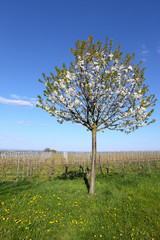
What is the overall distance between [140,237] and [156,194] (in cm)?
398

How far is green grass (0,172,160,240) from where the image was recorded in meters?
4.95

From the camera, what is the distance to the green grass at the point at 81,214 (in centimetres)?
495

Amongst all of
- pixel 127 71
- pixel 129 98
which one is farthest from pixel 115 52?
pixel 129 98

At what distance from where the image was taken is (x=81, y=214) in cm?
621

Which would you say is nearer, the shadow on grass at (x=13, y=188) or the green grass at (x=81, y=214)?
the green grass at (x=81, y=214)

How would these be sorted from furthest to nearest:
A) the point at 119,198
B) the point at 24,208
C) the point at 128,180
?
the point at 128,180 → the point at 119,198 → the point at 24,208

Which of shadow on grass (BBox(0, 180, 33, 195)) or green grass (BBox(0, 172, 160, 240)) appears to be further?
shadow on grass (BBox(0, 180, 33, 195))

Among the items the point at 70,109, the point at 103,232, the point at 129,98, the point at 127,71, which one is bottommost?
the point at 103,232

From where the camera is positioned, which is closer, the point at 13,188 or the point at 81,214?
the point at 81,214

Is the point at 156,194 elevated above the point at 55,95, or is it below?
below

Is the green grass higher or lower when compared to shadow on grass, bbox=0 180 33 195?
higher

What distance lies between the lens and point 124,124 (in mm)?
8242

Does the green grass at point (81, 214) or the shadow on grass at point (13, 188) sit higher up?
the green grass at point (81, 214)

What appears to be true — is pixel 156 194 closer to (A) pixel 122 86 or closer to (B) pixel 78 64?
(A) pixel 122 86
